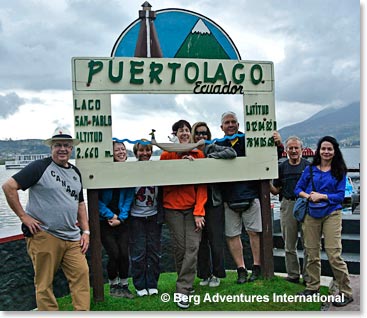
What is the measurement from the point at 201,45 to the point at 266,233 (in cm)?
217

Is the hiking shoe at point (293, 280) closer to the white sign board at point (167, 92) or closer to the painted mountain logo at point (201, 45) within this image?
the white sign board at point (167, 92)

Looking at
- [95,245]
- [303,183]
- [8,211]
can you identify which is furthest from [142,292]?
[8,211]

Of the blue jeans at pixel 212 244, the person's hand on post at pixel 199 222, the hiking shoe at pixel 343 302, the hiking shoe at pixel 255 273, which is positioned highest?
the person's hand on post at pixel 199 222

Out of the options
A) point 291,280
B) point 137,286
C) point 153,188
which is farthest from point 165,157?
point 291,280

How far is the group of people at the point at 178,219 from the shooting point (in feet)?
13.5

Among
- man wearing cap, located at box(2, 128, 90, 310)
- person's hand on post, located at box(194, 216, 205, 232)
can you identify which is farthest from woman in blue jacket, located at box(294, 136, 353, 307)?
man wearing cap, located at box(2, 128, 90, 310)

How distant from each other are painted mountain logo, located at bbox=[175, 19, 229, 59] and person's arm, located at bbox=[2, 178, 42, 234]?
2222 mm

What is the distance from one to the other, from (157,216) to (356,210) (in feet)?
12.0

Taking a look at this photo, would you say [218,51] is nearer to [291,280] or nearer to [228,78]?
[228,78]

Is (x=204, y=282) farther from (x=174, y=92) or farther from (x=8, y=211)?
(x=8, y=211)

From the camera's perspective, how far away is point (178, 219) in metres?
4.78

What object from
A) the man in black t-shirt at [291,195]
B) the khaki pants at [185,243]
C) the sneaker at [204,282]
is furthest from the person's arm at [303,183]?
the sneaker at [204,282]

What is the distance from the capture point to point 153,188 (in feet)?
16.4

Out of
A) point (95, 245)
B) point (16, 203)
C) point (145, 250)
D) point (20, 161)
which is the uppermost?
point (20, 161)
